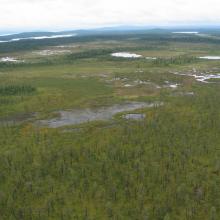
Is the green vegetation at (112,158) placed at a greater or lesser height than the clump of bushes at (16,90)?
lesser

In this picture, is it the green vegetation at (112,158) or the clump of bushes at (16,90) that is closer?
the green vegetation at (112,158)

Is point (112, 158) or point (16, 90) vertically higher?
point (16, 90)

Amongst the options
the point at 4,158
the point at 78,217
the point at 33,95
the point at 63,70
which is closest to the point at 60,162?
the point at 4,158

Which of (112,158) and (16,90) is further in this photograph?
(16,90)

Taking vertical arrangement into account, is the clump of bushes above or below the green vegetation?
above
